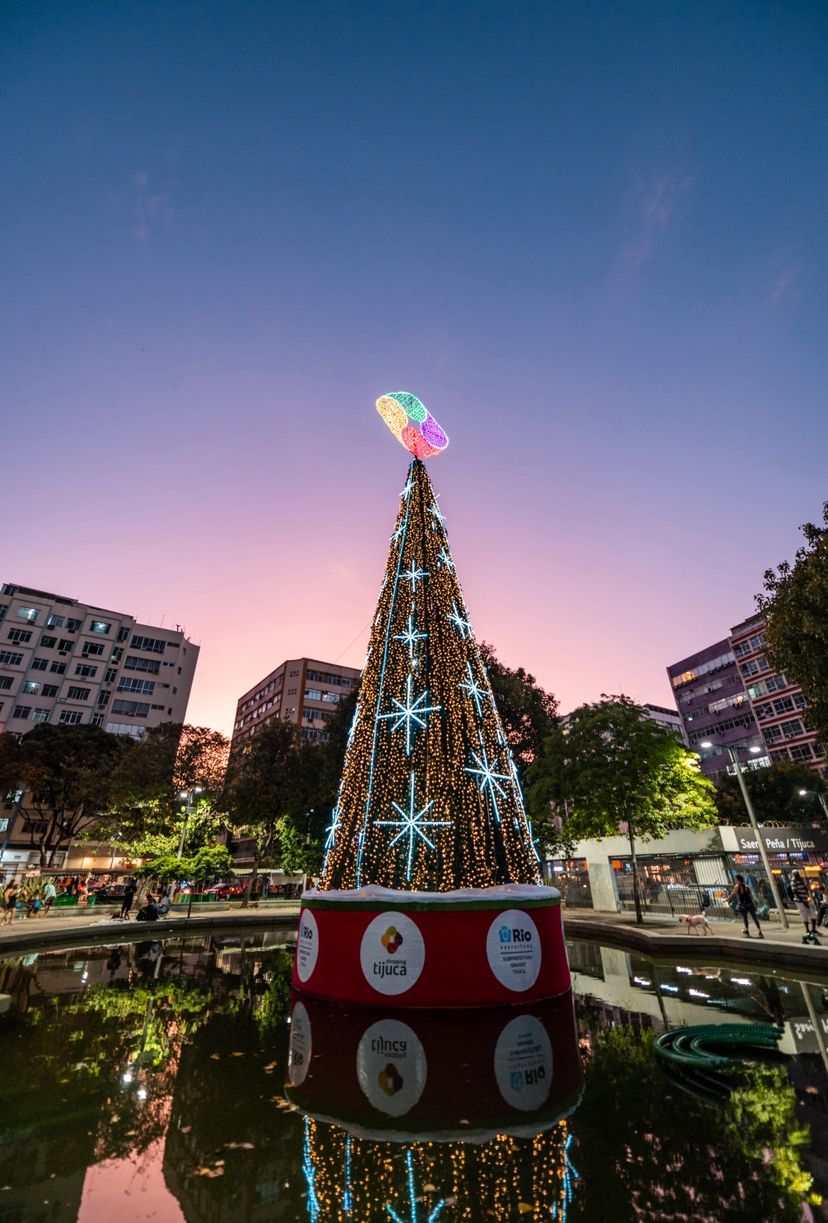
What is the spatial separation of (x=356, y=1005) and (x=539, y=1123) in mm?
5384

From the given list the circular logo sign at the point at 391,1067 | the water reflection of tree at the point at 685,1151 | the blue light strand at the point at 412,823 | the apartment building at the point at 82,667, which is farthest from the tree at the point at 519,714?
the apartment building at the point at 82,667

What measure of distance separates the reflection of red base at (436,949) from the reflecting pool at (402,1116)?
0.34 meters

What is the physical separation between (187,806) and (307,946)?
24.9m

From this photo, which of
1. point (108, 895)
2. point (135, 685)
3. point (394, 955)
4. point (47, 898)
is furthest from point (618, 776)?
point (135, 685)

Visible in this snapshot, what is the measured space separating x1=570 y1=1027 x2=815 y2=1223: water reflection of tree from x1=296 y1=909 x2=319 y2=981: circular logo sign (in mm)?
5503

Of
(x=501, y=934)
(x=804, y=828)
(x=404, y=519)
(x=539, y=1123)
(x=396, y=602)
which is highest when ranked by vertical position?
(x=404, y=519)

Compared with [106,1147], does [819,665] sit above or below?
above

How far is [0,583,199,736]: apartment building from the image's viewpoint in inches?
2295

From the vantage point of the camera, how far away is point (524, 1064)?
705cm

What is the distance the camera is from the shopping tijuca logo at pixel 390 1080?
6369 millimetres

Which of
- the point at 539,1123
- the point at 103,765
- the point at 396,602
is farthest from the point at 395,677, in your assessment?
the point at 103,765

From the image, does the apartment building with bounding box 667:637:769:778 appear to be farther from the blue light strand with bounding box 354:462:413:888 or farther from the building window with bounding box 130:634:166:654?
the building window with bounding box 130:634:166:654

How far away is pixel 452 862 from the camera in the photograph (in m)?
10.6

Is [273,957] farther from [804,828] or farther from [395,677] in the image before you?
[804,828]
